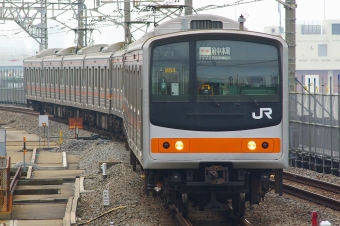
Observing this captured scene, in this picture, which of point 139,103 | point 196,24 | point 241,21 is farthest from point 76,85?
point 241,21

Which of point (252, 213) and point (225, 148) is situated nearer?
point (225, 148)

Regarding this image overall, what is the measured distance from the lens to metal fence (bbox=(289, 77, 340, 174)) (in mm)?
15914

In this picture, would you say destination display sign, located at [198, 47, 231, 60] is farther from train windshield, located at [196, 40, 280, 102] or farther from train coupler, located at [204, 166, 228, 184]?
train coupler, located at [204, 166, 228, 184]

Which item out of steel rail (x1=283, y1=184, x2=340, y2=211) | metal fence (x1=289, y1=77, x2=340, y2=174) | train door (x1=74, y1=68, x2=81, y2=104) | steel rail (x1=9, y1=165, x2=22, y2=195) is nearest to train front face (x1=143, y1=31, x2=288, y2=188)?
steel rail (x1=283, y1=184, x2=340, y2=211)

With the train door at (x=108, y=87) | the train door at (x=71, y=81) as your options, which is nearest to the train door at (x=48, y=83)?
the train door at (x=71, y=81)

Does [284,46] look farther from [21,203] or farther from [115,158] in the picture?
[115,158]

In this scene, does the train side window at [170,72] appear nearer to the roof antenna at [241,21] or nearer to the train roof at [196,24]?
the train roof at [196,24]

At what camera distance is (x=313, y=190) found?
13.3 m

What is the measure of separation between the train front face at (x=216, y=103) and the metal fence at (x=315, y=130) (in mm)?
6230

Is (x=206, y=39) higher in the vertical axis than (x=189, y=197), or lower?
higher

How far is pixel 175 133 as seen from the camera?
961 cm

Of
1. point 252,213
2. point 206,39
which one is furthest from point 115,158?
point 206,39

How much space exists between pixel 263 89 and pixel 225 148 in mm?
899

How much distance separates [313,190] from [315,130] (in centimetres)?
370
